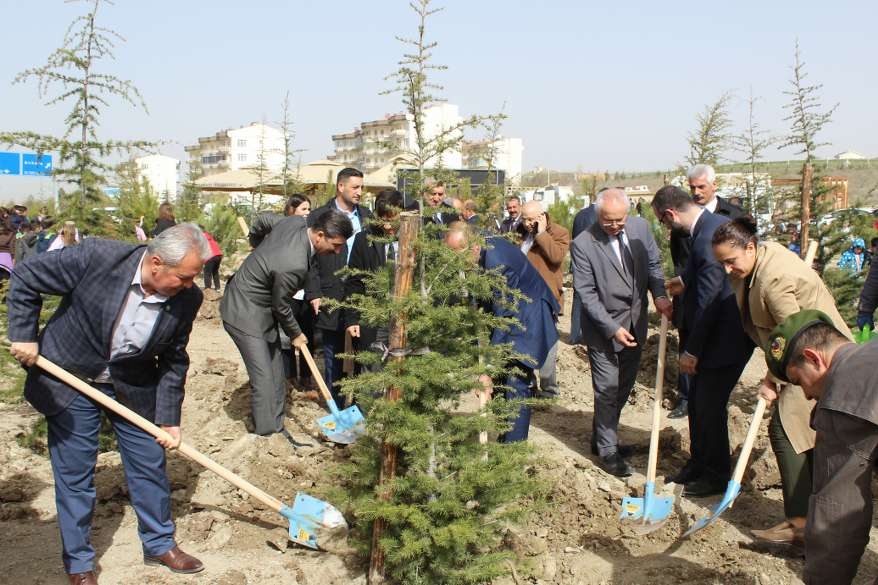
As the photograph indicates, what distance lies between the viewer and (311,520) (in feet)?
14.4

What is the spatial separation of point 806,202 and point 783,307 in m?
3.66

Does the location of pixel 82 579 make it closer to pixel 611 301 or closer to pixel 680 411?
pixel 611 301

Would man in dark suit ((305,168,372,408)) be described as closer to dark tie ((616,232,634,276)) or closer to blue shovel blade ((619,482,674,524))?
dark tie ((616,232,634,276))

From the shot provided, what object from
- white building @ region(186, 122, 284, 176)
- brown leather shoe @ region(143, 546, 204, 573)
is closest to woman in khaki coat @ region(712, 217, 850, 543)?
brown leather shoe @ region(143, 546, 204, 573)

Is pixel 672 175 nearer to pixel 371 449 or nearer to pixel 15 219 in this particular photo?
pixel 371 449

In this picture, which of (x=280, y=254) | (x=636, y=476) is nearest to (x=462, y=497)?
(x=636, y=476)

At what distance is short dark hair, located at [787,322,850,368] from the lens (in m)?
2.60

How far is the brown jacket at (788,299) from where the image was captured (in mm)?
4242

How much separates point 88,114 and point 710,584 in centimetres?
537

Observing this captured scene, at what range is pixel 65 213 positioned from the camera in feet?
20.1

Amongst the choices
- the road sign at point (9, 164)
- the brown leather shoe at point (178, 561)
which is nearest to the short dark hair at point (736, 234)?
the brown leather shoe at point (178, 561)

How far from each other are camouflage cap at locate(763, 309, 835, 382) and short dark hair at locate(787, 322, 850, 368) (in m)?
0.01

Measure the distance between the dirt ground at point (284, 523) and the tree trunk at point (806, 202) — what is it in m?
1.87

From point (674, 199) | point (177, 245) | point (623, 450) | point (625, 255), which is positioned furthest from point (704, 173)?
point (177, 245)
